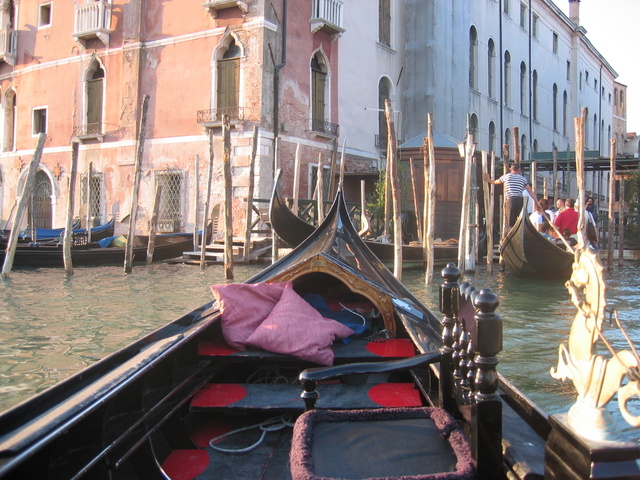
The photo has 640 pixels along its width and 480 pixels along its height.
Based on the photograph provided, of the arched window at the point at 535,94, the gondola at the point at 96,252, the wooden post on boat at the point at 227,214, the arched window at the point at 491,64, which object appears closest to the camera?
the wooden post on boat at the point at 227,214

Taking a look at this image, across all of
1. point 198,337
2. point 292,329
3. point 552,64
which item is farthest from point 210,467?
point 552,64

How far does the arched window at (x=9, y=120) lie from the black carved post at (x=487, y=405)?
42.5 ft

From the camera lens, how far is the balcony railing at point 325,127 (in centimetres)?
994

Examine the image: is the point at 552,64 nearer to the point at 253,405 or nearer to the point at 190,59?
the point at 190,59

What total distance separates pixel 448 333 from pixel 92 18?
10.8m

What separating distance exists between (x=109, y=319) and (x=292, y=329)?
2763mm

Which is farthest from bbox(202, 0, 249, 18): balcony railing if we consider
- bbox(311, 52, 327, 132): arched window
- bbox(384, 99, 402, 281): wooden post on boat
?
bbox(384, 99, 402, 281): wooden post on boat

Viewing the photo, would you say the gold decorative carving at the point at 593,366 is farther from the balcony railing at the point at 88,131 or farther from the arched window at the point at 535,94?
the arched window at the point at 535,94

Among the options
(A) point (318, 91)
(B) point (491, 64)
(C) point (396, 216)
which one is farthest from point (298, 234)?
(B) point (491, 64)

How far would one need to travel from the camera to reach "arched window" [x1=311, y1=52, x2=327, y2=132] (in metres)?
9.95

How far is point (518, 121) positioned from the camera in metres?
15.3

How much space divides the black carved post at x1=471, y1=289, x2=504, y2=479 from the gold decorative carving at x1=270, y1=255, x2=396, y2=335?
1441 millimetres

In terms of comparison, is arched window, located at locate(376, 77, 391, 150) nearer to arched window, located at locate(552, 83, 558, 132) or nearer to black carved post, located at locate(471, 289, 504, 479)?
arched window, located at locate(552, 83, 558, 132)

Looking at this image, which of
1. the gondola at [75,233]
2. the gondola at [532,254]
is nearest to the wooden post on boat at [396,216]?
the gondola at [532,254]
